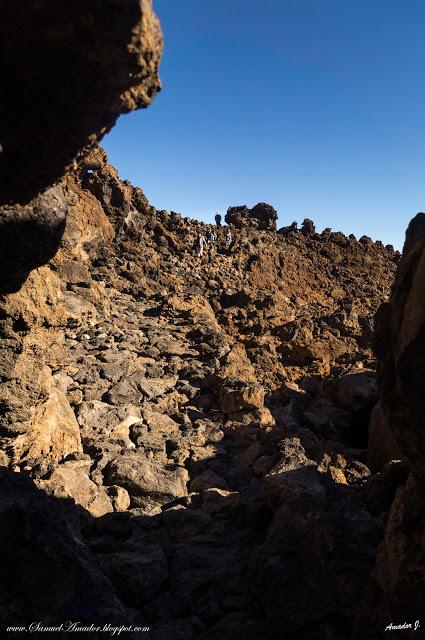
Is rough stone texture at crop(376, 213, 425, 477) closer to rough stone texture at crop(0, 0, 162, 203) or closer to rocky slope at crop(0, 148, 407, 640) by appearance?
rocky slope at crop(0, 148, 407, 640)

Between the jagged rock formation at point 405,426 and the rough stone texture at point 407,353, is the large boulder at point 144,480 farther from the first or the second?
the rough stone texture at point 407,353

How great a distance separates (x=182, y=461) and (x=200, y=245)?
58.9ft

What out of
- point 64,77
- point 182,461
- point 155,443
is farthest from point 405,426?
point 155,443

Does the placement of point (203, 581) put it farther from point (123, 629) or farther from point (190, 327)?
point (190, 327)

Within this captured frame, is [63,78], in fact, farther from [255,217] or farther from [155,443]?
[255,217]

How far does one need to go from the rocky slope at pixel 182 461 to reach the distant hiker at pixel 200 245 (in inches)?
221

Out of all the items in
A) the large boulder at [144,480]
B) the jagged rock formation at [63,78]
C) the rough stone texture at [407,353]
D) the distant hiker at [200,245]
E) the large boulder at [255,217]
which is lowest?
the large boulder at [144,480]

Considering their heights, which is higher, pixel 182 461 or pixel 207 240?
pixel 207 240

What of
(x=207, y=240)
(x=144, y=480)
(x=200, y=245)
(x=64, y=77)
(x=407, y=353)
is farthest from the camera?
(x=207, y=240)

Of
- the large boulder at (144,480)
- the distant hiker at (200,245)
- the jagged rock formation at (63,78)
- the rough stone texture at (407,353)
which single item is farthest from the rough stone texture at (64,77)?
the distant hiker at (200,245)

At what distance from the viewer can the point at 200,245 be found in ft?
84.4

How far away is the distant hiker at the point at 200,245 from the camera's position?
25442 millimetres

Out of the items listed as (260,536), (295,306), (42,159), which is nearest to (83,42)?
(42,159)

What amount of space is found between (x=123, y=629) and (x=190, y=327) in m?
13.1
